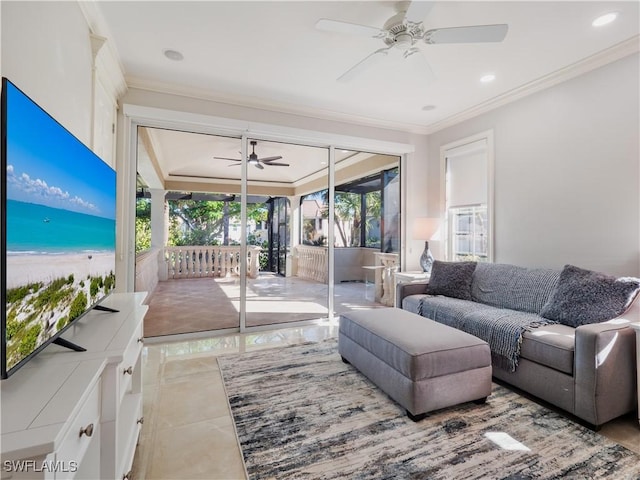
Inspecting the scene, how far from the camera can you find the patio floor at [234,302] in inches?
155

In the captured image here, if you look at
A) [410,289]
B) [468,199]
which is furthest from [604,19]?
[410,289]

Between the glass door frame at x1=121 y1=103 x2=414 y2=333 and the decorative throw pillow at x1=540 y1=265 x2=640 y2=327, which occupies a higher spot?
the glass door frame at x1=121 y1=103 x2=414 y2=333

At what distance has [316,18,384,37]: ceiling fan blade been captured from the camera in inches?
77.4

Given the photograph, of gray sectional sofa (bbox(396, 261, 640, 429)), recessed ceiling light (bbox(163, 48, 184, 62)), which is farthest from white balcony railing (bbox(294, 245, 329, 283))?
recessed ceiling light (bbox(163, 48, 184, 62))

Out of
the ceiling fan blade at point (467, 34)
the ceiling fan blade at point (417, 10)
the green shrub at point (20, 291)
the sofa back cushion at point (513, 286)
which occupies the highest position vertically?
the ceiling fan blade at point (417, 10)

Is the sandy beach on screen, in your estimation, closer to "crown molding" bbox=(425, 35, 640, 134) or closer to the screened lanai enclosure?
the screened lanai enclosure

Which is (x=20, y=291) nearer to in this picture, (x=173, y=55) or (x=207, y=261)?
(x=173, y=55)

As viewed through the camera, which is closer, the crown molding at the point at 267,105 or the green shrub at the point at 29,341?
the green shrub at the point at 29,341

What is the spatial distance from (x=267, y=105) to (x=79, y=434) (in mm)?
3517

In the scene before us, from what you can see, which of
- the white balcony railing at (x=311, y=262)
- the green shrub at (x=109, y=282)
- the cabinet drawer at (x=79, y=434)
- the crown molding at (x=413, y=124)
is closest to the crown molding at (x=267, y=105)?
the crown molding at (x=413, y=124)

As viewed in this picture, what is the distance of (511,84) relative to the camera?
3273 mm

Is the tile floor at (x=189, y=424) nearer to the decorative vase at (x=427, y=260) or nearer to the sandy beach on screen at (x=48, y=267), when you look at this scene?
the sandy beach on screen at (x=48, y=267)

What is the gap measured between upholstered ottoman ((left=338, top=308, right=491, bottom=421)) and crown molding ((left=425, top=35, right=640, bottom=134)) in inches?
104

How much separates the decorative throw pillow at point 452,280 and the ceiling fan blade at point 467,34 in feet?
7.03
